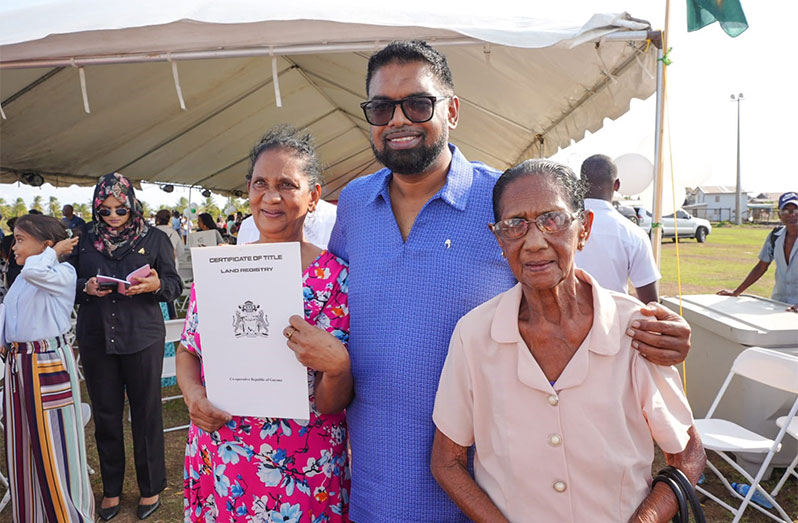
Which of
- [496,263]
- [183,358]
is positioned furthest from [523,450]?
[183,358]

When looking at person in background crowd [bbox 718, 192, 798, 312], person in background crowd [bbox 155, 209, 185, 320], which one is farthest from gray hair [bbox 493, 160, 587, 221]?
person in background crowd [bbox 155, 209, 185, 320]

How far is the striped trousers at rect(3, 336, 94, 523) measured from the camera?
10.0 ft

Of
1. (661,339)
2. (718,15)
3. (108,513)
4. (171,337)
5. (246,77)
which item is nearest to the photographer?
(661,339)

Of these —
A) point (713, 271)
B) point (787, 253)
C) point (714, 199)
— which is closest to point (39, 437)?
point (787, 253)

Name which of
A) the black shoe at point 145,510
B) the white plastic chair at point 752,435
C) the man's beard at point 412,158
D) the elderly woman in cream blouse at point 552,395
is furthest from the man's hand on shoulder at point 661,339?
the black shoe at point 145,510

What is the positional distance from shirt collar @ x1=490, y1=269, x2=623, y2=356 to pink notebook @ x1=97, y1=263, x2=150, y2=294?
275cm

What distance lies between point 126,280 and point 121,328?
0.32 meters

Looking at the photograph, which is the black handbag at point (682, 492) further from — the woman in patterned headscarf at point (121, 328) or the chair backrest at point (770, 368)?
the woman in patterned headscarf at point (121, 328)

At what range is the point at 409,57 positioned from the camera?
5.27 ft

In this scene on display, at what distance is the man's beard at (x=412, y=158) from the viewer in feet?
A: 5.29

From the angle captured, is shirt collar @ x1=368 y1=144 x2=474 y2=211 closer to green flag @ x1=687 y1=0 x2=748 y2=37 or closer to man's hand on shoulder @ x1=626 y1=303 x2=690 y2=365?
man's hand on shoulder @ x1=626 y1=303 x2=690 y2=365

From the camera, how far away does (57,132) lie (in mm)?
6449

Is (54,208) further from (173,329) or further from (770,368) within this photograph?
(770,368)

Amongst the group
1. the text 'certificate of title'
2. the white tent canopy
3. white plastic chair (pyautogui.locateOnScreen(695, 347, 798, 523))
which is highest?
the white tent canopy
